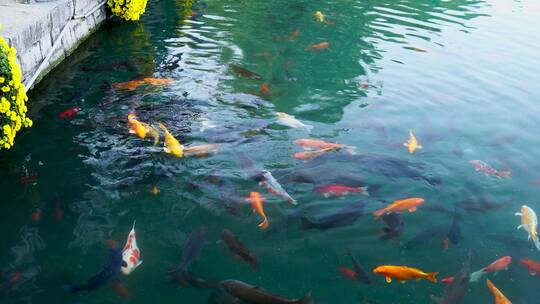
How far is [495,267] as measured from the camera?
16.4ft

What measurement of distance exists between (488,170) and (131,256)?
518 cm

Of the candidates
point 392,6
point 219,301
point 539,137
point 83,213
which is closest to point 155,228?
point 83,213

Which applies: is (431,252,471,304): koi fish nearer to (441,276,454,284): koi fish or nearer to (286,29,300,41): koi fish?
(441,276,454,284): koi fish

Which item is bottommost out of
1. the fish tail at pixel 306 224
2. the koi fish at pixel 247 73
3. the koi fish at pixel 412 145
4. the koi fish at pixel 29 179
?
the koi fish at pixel 29 179

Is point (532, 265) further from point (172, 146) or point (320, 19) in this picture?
point (320, 19)

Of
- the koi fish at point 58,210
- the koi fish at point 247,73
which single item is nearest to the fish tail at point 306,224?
the koi fish at point 58,210

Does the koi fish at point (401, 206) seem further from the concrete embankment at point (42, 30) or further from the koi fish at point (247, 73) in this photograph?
the concrete embankment at point (42, 30)

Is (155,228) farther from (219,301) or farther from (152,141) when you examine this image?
(152,141)

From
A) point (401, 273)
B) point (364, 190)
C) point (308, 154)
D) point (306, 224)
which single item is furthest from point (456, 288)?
point (308, 154)

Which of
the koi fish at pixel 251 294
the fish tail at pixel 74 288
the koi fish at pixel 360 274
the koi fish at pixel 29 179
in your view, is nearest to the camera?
the koi fish at pixel 251 294

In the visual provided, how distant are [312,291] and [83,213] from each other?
2770mm

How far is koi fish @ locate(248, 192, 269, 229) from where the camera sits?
17.8ft

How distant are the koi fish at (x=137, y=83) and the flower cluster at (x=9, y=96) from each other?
265cm

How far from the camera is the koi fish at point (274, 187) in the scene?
5.90 m
